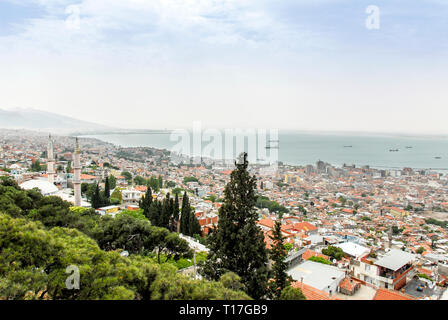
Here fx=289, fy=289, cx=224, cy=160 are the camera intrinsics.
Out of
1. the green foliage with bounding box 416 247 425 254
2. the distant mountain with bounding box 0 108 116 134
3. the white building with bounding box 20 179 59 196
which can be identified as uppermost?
the distant mountain with bounding box 0 108 116 134

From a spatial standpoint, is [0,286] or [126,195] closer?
[0,286]

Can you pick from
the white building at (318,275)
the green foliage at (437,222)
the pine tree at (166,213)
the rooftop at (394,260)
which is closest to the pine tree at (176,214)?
the pine tree at (166,213)

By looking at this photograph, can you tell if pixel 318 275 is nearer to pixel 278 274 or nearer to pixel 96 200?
pixel 278 274

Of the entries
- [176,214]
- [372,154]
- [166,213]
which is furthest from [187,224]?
[372,154]

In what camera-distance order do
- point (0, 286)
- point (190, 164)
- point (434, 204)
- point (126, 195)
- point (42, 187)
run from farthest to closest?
1. point (190, 164)
2. point (434, 204)
3. point (126, 195)
4. point (42, 187)
5. point (0, 286)

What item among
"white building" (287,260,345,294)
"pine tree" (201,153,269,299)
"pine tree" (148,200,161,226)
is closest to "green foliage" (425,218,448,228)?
"white building" (287,260,345,294)

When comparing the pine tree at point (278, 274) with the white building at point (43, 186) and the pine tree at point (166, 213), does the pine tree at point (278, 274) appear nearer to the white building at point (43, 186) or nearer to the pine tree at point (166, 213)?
the pine tree at point (166, 213)

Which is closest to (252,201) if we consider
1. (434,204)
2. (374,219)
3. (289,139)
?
(374,219)

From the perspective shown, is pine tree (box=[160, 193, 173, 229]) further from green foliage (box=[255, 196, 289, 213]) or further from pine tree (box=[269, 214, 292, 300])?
green foliage (box=[255, 196, 289, 213])
